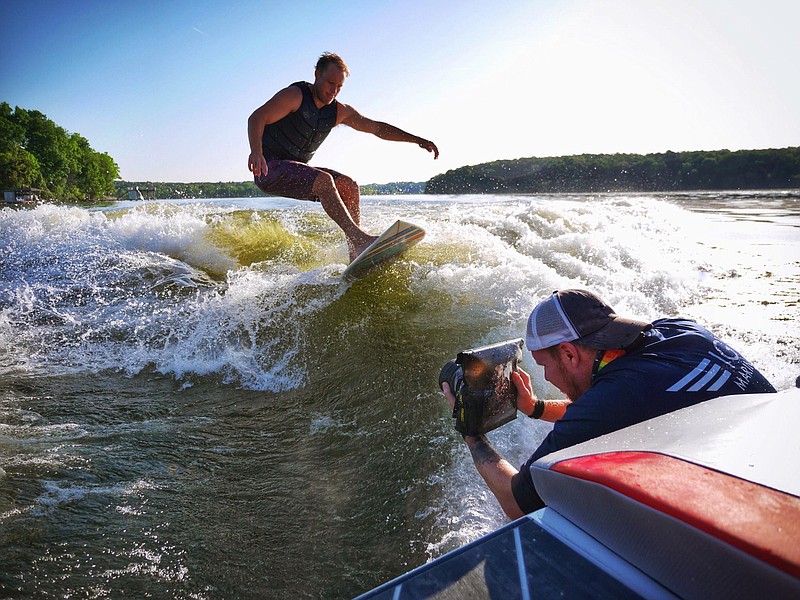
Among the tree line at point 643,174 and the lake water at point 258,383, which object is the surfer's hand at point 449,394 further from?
the tree line at point 643,174

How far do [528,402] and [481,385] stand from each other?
0.44 meters

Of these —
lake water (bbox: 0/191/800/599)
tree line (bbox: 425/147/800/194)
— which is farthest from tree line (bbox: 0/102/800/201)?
lake water (bbox: 0/191/800/599)

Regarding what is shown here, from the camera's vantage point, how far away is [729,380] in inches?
68.6

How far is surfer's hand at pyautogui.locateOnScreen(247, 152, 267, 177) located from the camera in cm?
449

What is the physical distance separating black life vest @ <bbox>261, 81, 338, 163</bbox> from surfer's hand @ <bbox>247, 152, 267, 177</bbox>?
0.42m

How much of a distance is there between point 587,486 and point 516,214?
937 centimetres

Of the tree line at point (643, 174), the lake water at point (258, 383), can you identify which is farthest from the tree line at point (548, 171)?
the lake water at point (258, 383)

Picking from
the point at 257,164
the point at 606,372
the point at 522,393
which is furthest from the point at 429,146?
the point at 606,372

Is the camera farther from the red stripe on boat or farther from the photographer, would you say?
the red stripe on boat

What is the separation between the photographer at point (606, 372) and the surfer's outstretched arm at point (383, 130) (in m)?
4.12

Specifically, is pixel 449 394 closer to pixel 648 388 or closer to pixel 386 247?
pixel 648 388

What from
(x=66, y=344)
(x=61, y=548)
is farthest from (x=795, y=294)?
(x=66, y=344)

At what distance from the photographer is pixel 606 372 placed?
1856 mm

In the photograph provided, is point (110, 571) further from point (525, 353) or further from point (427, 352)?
point (525, 353)
